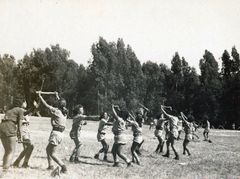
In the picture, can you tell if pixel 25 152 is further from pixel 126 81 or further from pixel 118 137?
pixel 126 81

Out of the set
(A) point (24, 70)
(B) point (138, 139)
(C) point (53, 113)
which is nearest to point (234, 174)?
(B) point (138, 139)

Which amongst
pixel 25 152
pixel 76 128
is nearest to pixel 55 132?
pixel 25 152

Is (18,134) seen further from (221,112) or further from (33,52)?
(33,52)

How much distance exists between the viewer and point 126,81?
6612 cm

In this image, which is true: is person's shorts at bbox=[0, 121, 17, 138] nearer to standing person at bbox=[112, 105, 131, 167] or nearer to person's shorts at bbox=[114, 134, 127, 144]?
standing person at bbox=[112, 105, 131, 167]

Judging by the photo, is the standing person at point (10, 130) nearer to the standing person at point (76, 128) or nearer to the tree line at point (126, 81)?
the standing person at point (76, 128)

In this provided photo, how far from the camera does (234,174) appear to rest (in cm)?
1334

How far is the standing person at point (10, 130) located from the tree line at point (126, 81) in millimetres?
43583

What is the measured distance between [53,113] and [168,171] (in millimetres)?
4524

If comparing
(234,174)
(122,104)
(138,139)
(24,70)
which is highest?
(24,70)

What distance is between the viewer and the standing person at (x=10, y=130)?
10146mm

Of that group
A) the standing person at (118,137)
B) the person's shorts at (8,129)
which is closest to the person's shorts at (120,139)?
the standing person at (118,137)

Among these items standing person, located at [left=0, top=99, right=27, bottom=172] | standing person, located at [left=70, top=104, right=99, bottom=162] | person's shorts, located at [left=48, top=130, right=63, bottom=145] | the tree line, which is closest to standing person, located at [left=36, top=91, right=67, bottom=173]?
person's shorts, located at [left=48, top=130, right=63, bottom=145]

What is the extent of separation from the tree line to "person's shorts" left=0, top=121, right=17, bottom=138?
43.7m
